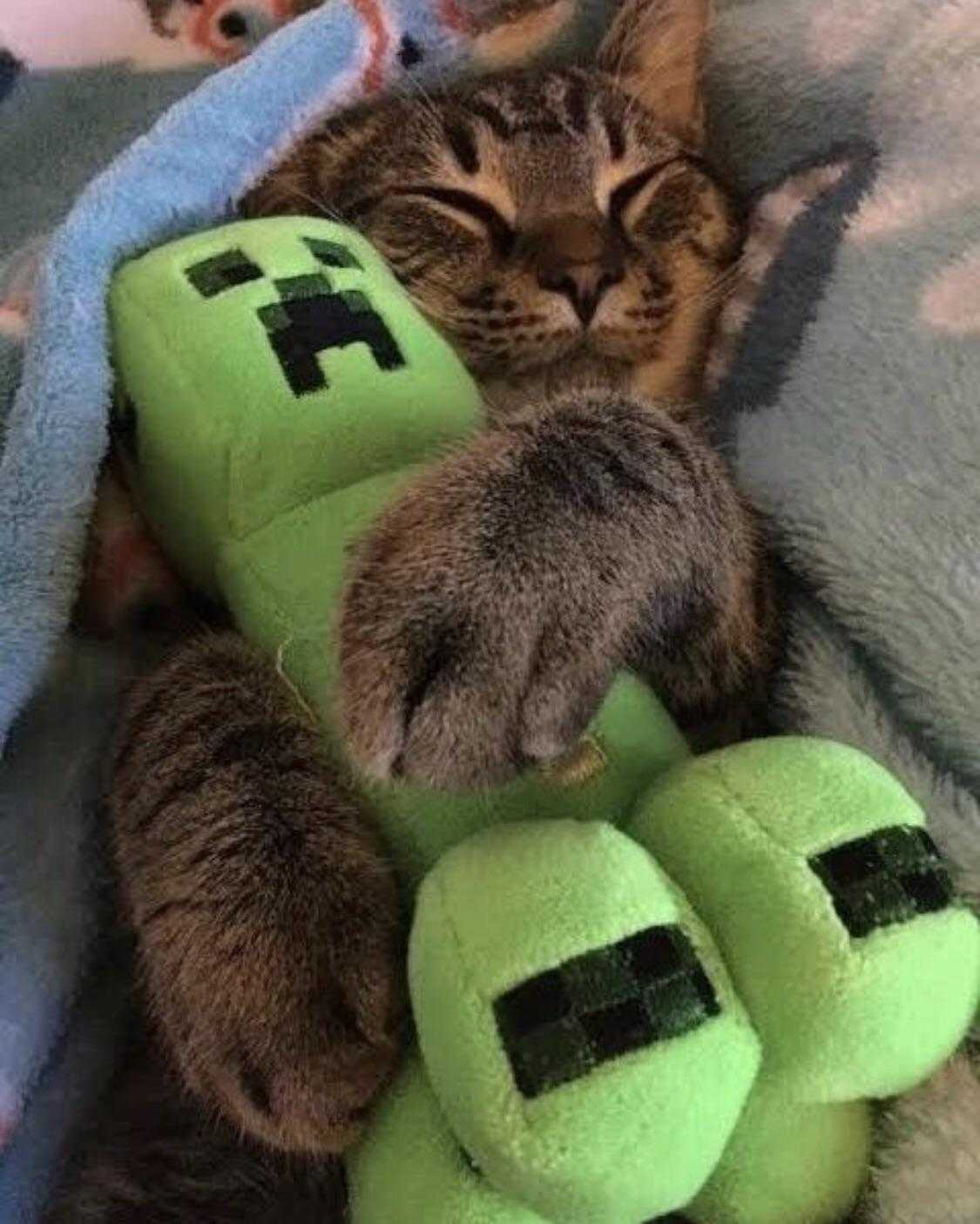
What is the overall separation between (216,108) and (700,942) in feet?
2.57

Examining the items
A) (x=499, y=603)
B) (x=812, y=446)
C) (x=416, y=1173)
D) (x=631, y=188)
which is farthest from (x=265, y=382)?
(x=631, y=188)

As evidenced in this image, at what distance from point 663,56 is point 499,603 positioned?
815 mm

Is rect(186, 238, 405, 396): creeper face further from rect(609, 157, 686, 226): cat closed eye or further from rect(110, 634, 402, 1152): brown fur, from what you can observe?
rect(609, 157, 686, 226): cat closed eye

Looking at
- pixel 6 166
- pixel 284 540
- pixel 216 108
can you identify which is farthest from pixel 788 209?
pixel 6 166

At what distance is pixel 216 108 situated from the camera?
3.91 ft

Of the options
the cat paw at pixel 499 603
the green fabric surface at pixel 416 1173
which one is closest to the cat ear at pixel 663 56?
the cat paw at pixel 499 603

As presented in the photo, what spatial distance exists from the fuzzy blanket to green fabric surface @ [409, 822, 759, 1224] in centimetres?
16

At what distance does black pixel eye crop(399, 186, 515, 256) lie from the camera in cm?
133

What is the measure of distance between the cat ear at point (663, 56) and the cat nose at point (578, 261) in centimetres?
22

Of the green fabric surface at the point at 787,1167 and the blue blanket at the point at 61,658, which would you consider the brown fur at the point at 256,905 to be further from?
the green fabric surface at the point at 787,1167

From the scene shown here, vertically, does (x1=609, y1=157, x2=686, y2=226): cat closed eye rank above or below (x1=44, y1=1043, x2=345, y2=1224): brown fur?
above

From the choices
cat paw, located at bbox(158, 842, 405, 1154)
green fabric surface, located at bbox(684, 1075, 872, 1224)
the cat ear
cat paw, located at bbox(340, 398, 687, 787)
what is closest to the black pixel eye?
the cat ear

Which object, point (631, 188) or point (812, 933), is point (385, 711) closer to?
point (812, 933)

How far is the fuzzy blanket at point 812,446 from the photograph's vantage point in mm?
903
